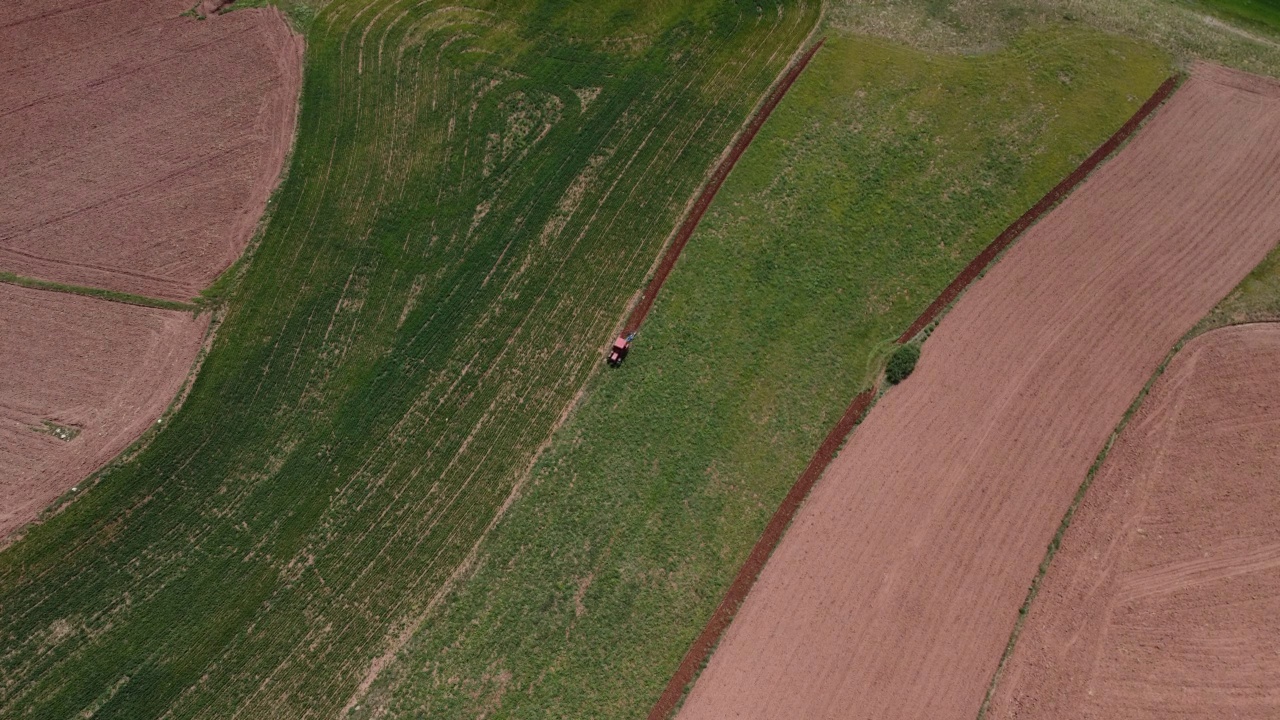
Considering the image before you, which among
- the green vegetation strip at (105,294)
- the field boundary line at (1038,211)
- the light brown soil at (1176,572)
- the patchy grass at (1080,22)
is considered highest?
the patchy grass at (1080,22)

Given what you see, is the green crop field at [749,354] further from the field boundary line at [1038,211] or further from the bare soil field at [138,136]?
the bare soil field at [138,136]

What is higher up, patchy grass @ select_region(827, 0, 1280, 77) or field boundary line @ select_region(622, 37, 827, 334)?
patchy grass @ select_region(827, 0, 1280, 77)

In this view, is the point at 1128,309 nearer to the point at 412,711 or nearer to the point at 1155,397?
the point at 1155,397

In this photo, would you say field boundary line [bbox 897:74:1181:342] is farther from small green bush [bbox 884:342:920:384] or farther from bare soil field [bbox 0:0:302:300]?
bare soil field [bbox 0:0:302:300]

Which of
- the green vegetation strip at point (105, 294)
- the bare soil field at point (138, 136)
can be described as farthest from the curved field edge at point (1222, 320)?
the green vegetation strip at point (105, 294)

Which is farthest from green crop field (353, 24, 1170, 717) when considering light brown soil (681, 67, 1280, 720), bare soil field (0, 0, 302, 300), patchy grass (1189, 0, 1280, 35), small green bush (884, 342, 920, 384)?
bare soil field (0, 0, 302, 300)

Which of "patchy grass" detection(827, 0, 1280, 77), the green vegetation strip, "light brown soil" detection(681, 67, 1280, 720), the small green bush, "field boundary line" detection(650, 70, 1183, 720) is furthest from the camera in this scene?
"patchy grass" detection(827, 0, 1280, 77)

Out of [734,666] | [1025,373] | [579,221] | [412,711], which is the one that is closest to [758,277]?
[579,221]
